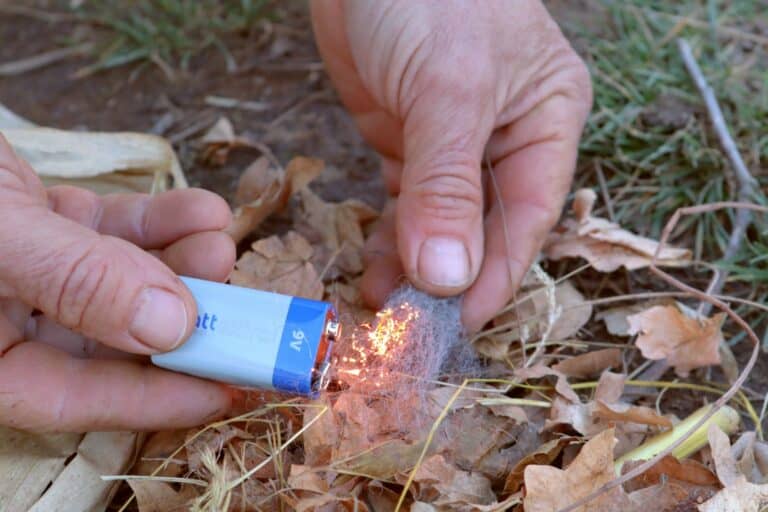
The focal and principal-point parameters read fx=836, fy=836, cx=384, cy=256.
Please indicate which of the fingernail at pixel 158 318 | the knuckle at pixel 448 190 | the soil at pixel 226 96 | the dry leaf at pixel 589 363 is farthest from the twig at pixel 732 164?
the fingernail at pixel 158 318

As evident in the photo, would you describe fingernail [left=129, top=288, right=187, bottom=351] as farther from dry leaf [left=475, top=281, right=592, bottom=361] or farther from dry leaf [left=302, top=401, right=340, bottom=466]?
dry leaf [left=475, top=281, right=592, bottom=361]

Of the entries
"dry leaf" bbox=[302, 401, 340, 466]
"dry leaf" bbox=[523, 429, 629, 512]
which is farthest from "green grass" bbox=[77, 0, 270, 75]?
"dry leaf" bbox=[523, 429, 629, 512]

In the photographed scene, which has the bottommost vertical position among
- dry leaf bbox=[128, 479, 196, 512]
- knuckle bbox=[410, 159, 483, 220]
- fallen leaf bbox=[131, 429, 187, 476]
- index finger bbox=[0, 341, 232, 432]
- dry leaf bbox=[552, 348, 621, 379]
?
dry leaf bbox=[552, 348, 621, 379]

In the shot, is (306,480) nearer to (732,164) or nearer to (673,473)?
(673,473)

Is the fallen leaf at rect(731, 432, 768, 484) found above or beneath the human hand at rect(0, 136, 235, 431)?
beneath

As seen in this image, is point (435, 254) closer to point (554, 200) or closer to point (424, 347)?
point (424, 347)

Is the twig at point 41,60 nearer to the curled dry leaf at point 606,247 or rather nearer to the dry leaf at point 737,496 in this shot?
the curled dry leaf at point 606,247

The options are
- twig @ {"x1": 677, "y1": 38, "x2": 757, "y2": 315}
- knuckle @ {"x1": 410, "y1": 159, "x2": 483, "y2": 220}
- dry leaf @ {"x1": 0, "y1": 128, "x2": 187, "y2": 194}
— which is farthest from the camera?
dry leaf @ {"x1": 0, "y1": 128, "x2": 187, "y2": 194}
